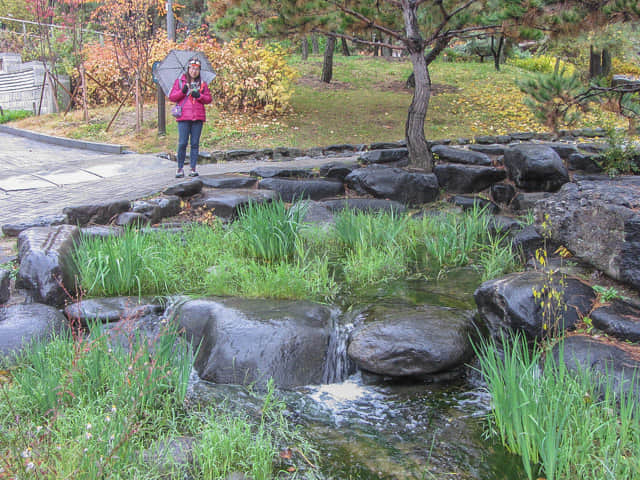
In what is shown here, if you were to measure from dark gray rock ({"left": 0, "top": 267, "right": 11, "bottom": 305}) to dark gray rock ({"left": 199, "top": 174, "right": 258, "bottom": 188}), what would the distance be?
367 cm

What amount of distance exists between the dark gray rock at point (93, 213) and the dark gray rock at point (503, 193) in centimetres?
527

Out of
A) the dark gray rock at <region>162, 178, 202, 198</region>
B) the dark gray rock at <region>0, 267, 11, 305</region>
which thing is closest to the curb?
the dark gray rock at <region>162, 178, 202, 198</region>

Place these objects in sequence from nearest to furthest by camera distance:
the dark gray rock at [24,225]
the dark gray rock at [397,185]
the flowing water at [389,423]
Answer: the flowing water at [389,423]
the dark gray rock at [24,225]
the dark gray rock at [397,185]

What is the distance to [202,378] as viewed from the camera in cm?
396

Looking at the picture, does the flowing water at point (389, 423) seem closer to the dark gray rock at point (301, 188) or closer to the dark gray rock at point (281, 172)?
A: the dark gray rock at point (301, 188)

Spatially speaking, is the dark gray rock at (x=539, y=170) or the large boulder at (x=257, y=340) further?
the dark gray rock at (x=539, y=170)

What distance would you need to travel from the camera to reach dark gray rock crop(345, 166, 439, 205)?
834 cm

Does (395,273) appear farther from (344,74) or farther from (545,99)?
(344,74)

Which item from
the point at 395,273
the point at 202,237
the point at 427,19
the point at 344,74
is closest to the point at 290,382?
the point at 395,273

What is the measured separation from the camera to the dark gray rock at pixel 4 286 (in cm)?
460

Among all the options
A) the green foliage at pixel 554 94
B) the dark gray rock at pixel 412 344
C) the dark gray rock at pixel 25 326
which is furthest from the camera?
the green foliage at pixel 554 94

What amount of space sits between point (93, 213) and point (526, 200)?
18.2 ft

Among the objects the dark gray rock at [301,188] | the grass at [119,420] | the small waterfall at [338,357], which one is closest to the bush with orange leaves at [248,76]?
the dark gray rock at [301,188]

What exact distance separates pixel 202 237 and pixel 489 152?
576cm
